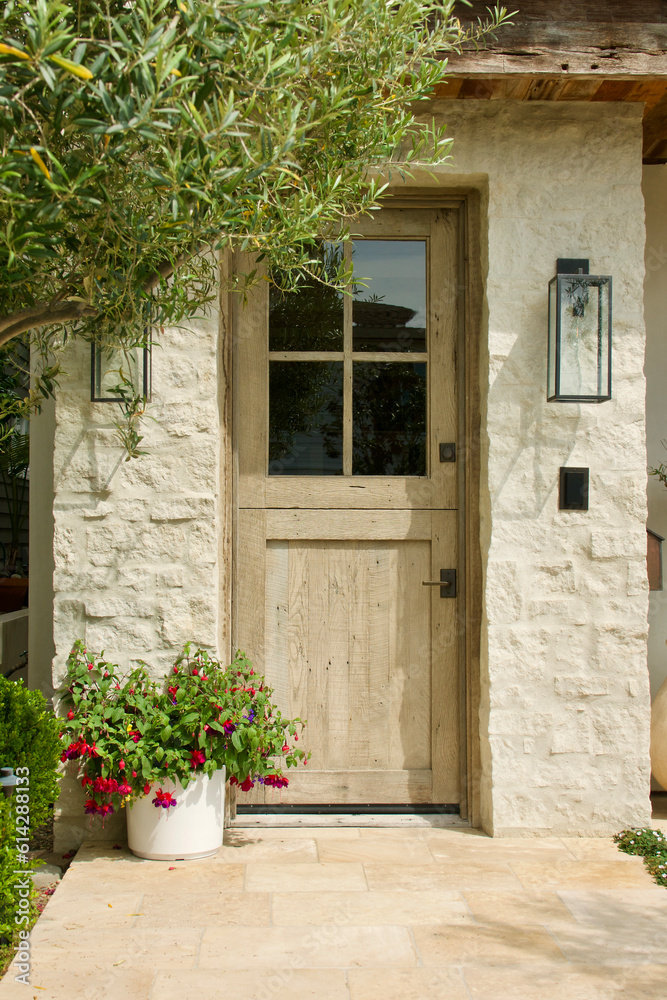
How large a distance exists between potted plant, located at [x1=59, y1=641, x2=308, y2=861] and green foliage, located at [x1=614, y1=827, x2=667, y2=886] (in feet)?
4.08

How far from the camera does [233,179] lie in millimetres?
1625

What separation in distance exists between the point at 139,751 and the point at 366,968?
1027 mm

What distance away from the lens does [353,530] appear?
3.39 meters

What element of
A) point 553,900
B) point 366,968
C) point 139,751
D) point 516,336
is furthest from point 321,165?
point 553,900

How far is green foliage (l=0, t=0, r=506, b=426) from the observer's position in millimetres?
Result: 1444

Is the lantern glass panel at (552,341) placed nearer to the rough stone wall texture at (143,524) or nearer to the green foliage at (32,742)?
the rough stone wall texture at (143,524)

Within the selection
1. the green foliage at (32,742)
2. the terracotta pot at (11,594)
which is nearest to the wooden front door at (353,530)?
the green foliage at (32,742)

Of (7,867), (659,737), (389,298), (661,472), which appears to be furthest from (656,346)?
(7,867)

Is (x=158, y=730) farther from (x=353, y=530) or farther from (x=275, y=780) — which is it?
(x=353, y=530)

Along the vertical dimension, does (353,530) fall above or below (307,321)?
below

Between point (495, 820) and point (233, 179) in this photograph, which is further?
point (495, 820)

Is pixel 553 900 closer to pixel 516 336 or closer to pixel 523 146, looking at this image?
pixel 516 336

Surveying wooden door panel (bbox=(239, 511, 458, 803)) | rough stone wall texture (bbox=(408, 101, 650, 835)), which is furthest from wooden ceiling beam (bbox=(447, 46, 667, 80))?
wooden door panel (bbox=(239, 511, 458, 803))

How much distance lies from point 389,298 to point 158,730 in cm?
193
